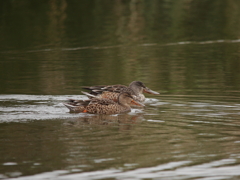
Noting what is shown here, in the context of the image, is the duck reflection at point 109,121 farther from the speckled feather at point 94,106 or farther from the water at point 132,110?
the speckled feather at point 94,106

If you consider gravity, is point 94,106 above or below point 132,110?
above

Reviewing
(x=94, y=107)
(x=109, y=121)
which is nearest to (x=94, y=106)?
(x=94, y=107)

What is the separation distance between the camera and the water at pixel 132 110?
23.5ft

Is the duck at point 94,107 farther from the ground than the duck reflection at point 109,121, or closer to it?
farther from the ground

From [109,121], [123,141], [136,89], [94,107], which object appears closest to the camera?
[123,141]

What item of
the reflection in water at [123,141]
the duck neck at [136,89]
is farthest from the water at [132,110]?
the duck neck at [136,89]

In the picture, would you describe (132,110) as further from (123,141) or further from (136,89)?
(123,141)

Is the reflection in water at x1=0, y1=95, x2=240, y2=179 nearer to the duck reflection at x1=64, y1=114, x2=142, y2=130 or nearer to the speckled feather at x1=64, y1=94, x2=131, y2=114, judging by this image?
the duck reflection at x1=64, y1=114, x2=142, y2=130

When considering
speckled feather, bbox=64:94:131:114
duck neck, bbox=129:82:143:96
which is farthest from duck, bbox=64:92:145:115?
duck neck, bbox=129:82:143:96

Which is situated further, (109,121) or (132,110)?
(132,110)

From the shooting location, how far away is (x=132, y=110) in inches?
464

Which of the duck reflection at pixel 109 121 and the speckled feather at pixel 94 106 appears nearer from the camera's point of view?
the duck reflection at pixel 109 121

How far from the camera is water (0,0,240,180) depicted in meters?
7.15

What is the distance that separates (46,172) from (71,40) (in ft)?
70.9
